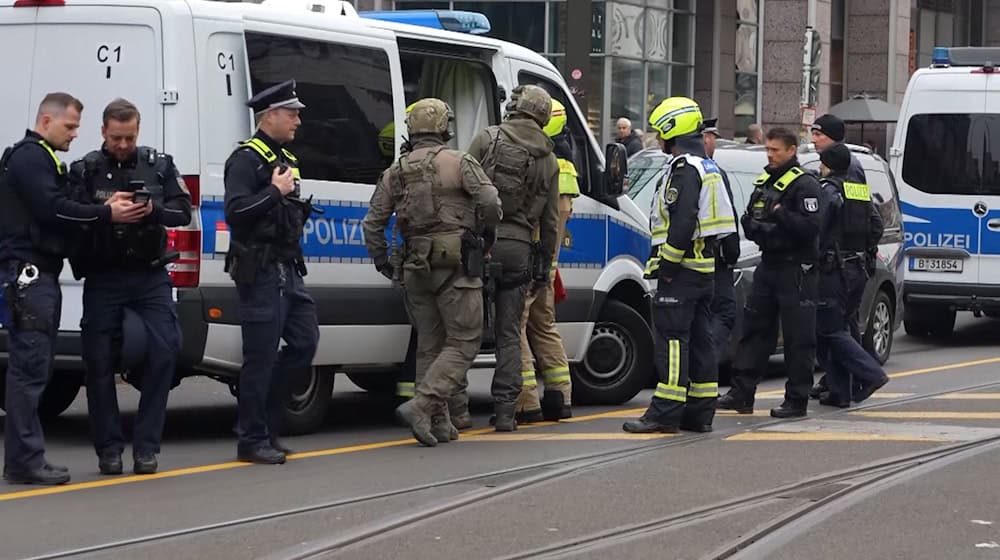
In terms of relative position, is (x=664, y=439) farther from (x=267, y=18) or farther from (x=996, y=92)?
(x=996, y=92)

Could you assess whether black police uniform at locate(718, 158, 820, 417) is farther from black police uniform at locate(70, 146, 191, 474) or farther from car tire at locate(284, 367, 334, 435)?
A: black police uniform at locate(70, 146, 191, 474)

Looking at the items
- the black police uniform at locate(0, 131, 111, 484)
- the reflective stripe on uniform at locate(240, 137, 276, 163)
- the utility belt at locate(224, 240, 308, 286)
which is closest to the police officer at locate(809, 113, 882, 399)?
the reflective stripe on uniform at locate(240, 137, 276, 163)

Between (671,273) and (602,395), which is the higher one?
(671,273)

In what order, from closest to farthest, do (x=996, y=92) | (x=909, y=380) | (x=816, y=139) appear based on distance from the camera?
(x=816, y=139), (x=909, y=380), (x=996, y=92)

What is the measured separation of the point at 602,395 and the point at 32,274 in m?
4.57

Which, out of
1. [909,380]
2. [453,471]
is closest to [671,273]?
[453,471]

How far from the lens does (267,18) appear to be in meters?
9.23

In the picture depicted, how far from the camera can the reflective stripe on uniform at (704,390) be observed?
999 cm

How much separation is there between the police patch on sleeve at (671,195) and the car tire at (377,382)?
8.29 feet

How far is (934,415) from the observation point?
433 inches

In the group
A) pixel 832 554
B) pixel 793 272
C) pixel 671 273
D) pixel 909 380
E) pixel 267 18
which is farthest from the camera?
pixel 909 380

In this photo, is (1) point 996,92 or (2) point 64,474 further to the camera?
(1) point 996,92

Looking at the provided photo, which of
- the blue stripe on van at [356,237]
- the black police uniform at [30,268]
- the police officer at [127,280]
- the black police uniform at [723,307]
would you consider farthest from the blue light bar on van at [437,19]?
the black police uniform at [30,268]

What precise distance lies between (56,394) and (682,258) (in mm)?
3556
